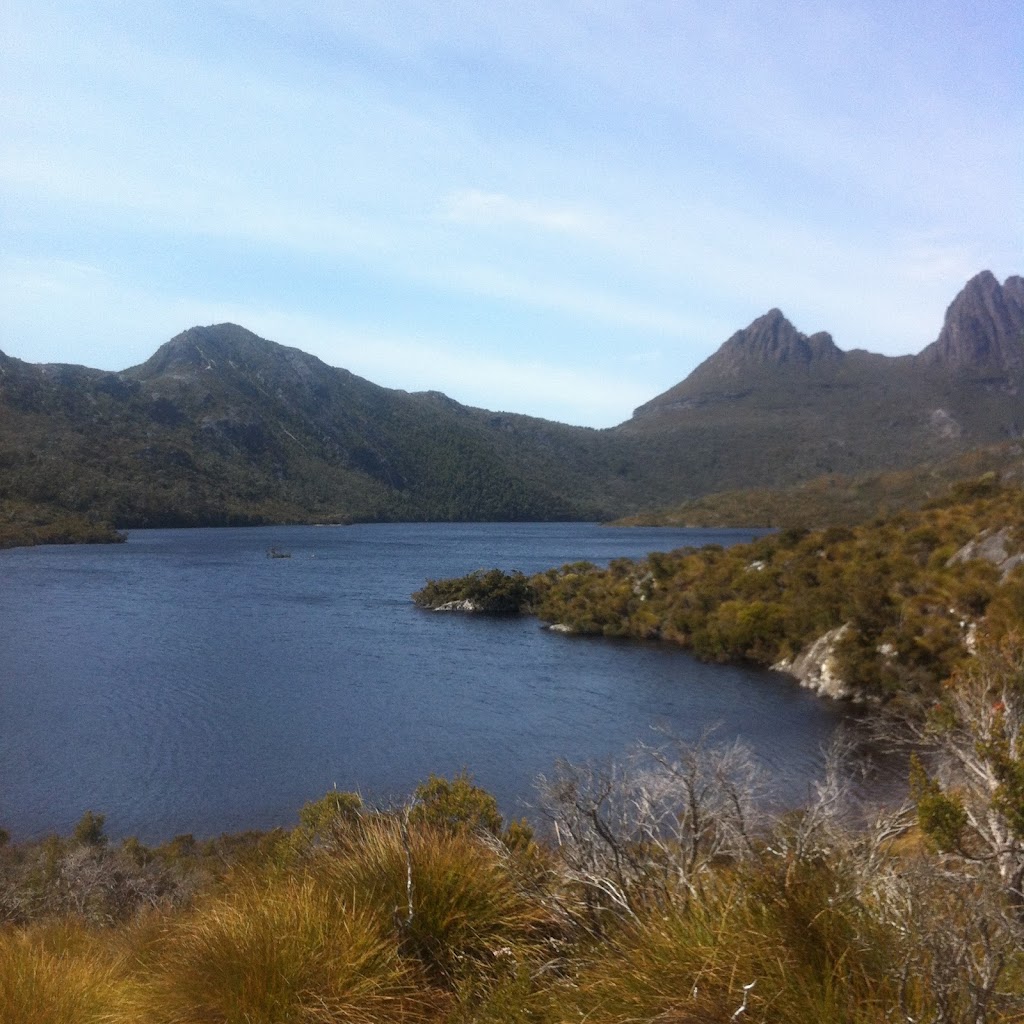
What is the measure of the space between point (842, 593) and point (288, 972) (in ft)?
107

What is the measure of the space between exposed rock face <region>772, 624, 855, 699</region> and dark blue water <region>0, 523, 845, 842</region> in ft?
2.94

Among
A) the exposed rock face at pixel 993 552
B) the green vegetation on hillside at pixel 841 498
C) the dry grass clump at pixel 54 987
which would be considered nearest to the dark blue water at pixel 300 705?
the dry grass clump at pixel 54 987

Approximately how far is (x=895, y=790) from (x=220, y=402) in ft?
634

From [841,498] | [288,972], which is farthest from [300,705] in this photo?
[841,498]

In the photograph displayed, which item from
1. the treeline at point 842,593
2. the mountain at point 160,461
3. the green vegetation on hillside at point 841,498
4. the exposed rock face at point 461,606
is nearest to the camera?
the treeline at point 842,593

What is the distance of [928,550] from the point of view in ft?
121

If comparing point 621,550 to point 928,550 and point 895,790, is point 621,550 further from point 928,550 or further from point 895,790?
point 895,790

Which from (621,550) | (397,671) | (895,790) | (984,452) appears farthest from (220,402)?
(895,790)

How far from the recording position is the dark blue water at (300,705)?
65.2ft

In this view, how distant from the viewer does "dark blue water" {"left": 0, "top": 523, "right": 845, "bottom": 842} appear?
782 inches

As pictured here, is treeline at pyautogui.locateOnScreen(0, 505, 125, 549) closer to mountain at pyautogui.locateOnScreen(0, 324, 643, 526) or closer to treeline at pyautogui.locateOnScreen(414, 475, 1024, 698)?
mountain at pyautogui.locateOnScreen(0, 324, 643, 526)

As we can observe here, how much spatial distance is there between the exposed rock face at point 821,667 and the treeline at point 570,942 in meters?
24.6

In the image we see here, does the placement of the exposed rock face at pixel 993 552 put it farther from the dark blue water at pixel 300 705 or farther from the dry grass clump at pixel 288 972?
the dry grass clump at pixel 288 972

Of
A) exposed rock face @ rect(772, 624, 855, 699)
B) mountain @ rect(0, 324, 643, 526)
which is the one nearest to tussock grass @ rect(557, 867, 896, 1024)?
exposed rock face @ rect(772, 624, 855, 699)
